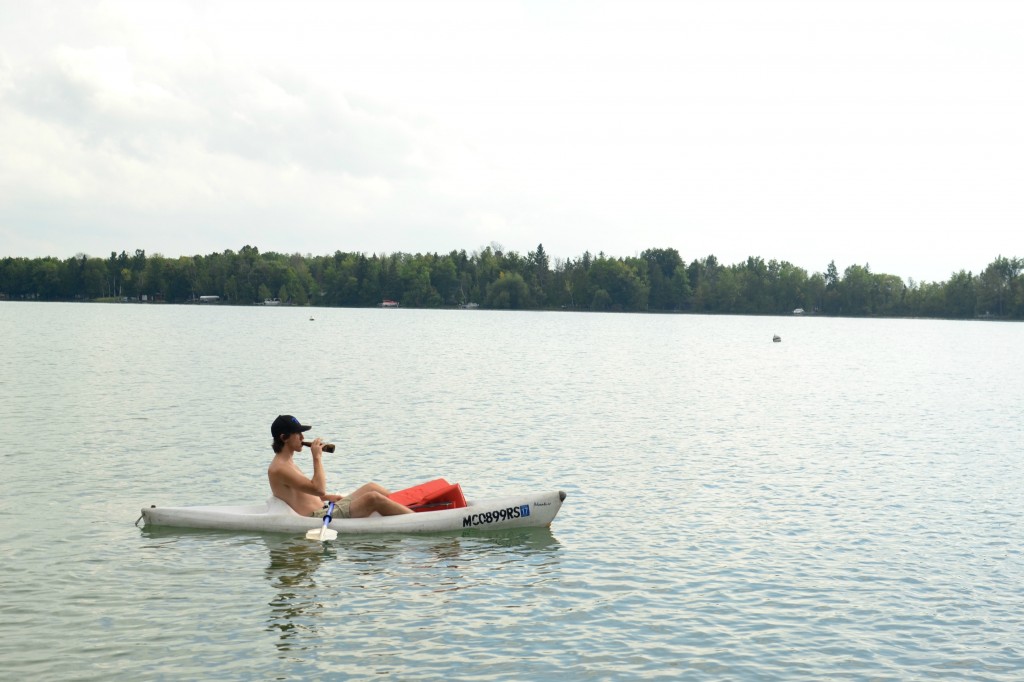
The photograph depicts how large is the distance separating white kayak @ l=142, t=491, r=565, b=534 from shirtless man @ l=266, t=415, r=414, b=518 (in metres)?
0.14

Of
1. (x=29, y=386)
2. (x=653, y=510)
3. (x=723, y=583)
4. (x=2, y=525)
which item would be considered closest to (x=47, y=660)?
(x=2, y=525)

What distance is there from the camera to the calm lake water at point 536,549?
476 inches

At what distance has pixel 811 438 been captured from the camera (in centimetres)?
3266

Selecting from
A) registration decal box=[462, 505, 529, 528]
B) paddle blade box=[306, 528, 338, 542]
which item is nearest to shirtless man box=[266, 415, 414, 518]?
paddle blade box=[306, 528, 338, 542]

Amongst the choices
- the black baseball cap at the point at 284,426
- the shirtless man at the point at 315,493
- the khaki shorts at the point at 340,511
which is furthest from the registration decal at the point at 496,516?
the black baseball cap at the point at 284,426

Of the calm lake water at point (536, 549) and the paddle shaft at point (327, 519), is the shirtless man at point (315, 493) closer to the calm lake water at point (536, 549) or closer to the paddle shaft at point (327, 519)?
the paddle shaft at point (327, 519)

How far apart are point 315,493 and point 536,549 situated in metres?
3.94

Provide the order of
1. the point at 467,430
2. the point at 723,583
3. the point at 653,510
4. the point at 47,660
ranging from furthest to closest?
the point at 467,430
the point at 653,510
the point at 723,583
the point at 47,660

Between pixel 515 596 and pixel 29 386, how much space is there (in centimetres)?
3492

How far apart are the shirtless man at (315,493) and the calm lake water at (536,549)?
0.59m

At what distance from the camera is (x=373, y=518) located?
17531 millimetres

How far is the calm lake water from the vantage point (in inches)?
476

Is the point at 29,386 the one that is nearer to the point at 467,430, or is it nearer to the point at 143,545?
the point at 467,430

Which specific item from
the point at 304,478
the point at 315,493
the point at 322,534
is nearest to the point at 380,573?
the point at 322,534
